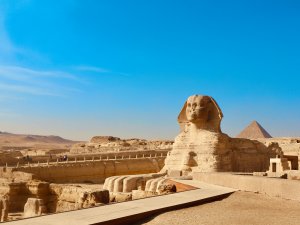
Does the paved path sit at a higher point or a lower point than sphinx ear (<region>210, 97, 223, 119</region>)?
lower

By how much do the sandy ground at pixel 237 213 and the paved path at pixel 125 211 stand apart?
166 millimetres

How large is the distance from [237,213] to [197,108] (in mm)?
12451

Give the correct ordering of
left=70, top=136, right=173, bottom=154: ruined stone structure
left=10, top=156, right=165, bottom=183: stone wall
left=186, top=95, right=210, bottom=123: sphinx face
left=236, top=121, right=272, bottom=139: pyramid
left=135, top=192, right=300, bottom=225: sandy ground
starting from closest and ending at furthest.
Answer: left=135, top=192, right=300, bottom=225: sandy ground → left=186, top=95, right=210, bottom=123: sphinx face → left=10, top=156, right=165, bottom=183: stone wall → left=70, top=136, right=173, bottom=154: ruined stone structure → left=236, top=121, right=272, bottom=139: pyramid

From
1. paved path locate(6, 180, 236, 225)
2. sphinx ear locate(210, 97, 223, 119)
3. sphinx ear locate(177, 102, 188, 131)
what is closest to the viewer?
paved path locate(6, 180, 236, 225)

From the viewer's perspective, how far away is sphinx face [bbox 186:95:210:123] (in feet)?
64.1

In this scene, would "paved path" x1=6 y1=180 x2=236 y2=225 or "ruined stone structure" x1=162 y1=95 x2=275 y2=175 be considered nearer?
"paved path" x1=6 y1=180 x2=236 y2=225

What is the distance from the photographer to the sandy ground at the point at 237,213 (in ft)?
21.6

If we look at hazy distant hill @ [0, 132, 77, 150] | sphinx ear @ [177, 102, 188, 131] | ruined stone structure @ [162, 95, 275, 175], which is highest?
hazy distant hill @ [0, 132, 77, 150]

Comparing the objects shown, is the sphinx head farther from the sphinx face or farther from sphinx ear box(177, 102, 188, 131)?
sphinx ear box(177, 102, 188, 131)

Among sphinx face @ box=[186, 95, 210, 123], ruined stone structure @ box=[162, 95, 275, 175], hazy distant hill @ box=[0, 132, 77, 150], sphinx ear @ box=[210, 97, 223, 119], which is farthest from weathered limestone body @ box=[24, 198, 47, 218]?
hazy distant hill @ box=[0, 132, 77, 150]

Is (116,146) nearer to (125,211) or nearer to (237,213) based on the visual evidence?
(237,213)

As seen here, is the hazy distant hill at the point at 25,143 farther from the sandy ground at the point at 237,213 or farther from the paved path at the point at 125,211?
the sandy ground at the point at 237,213

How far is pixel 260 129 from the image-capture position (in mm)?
72188

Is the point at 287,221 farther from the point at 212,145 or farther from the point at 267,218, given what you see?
the point at 212,145
